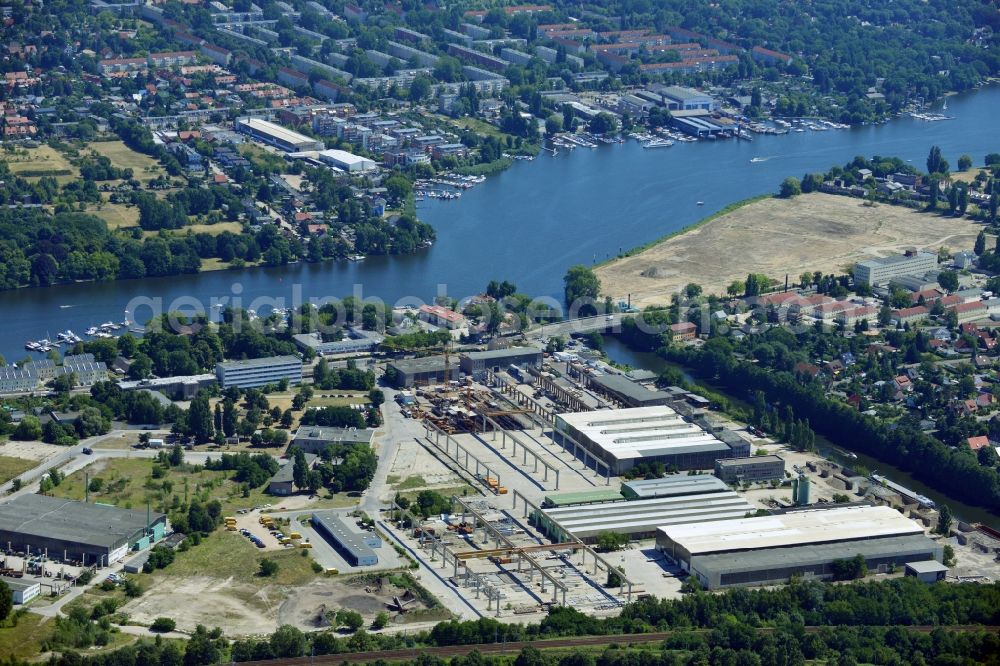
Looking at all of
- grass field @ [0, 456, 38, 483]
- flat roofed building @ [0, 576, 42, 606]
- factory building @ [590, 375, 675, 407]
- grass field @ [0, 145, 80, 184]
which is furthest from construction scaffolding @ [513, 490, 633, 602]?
grass field @ [0, 145, 80, 184]

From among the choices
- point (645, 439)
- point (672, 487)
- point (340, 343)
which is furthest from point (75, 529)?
point (340, 343)

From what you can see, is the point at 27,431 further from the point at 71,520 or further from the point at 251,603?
the point at 251,603

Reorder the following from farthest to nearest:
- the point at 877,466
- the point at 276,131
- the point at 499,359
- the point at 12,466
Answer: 1. the point at 276,131
2. the point at 499,359
3. the point at 877,466
4. the point at 12,466

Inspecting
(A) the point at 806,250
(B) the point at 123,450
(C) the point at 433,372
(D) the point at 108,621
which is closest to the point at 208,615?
(D) the point at 108,621

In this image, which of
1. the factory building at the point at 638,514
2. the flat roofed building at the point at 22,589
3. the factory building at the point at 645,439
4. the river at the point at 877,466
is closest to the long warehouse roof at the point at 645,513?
the factory building at the point at 638,514

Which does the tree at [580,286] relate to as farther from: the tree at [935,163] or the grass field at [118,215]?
the tree at [935,163]

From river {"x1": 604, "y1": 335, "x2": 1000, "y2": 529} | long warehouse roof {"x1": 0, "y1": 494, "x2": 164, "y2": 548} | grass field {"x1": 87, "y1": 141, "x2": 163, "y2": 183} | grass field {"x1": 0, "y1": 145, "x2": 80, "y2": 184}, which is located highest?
grass field {"x1": 0, "y1": 145, "x2": 80, "y2": 184}

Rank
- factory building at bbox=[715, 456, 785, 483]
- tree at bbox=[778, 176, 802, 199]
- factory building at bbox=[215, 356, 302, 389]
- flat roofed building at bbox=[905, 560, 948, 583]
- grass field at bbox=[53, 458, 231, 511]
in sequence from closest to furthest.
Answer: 1. flat roofed building at bbox=[905, 560, 948, 583]
2. grass field at bbox=[53, 458, 231, 511]
3. factory building at bbox=[715, 456, 785, 483]
4. factory building at bbox=[215, 356, 302, 389]
5. tree at bbox=[778, 176, 802, 199]

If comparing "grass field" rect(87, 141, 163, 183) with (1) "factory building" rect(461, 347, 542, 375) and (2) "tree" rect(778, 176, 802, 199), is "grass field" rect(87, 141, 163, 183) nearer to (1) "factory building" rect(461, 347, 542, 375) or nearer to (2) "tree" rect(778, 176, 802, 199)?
(1) "factory building" rect(461, 347, 542, 375)
